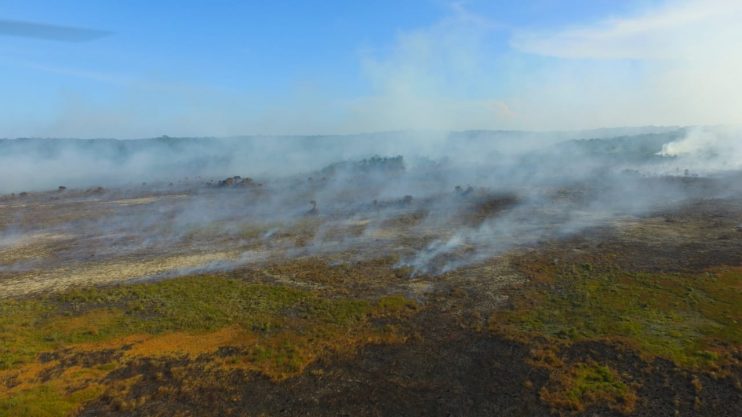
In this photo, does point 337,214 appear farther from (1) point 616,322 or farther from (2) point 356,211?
(1) point 616,322

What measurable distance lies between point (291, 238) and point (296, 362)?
2809 centimetres

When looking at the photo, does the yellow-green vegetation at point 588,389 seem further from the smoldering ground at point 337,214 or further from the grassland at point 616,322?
the smoldering ground at point 337,214

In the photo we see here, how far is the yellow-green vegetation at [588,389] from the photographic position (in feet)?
62.3

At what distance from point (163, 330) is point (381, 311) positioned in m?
13.9

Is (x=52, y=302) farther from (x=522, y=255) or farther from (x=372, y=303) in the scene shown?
(x=522, y=255)

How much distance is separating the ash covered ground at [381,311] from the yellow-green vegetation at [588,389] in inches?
3.6

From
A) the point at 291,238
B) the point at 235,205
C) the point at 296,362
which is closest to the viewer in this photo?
the point at 296,362

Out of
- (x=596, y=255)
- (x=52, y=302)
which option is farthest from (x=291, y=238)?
(x=596, y=255)

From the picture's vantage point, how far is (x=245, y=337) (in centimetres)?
2614

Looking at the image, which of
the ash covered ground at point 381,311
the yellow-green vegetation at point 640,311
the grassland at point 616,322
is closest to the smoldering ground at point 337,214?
the ash covered ground at point 381,311

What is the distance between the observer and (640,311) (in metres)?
27.7

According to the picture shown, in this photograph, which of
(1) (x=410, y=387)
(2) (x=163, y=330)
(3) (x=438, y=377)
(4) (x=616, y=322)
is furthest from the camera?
(2) (x=163, y=330)

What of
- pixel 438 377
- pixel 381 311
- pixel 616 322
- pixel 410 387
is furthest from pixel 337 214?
pixel 410 387

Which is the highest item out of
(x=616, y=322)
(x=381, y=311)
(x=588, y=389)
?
(x=381, y=311)
